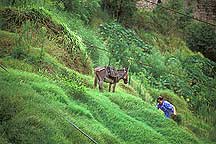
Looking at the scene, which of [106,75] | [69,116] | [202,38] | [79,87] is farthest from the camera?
[202,38]

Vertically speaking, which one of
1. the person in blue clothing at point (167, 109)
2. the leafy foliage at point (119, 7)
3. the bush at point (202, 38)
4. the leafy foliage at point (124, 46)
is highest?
the leafy foliage at point (119, 7)

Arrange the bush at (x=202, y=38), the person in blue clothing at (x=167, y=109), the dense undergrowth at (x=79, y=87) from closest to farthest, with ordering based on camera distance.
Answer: the dense undergrowth at (x=79, y=87) → the person in blue clothing at (x=167, y=109) → the bush at (x=202, y=38)

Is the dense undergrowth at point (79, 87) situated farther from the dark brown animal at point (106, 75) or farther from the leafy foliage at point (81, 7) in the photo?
the dark brown animal at point (106, 75)

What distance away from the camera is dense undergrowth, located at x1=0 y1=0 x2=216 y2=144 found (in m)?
7.59

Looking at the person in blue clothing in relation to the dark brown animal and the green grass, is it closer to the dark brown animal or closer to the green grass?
the green grass

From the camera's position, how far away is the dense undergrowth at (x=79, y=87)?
7594 millimetres

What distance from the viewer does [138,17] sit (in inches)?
945

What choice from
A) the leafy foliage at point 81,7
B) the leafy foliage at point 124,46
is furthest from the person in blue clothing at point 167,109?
the leafy foliage at point 81,7

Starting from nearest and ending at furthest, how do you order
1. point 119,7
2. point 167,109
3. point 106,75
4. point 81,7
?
point 106,75 < point 167,109 < point 81,7 < point 119,7

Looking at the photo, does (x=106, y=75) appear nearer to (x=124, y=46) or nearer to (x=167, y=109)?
(x=167, y=109)

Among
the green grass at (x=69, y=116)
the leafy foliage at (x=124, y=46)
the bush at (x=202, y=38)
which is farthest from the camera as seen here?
the bush at (x=202, y=38)

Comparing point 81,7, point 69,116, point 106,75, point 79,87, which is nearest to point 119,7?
point 81,7

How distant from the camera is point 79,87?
9.66m

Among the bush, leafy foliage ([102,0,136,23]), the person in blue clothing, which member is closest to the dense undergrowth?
the person in blue clothing
